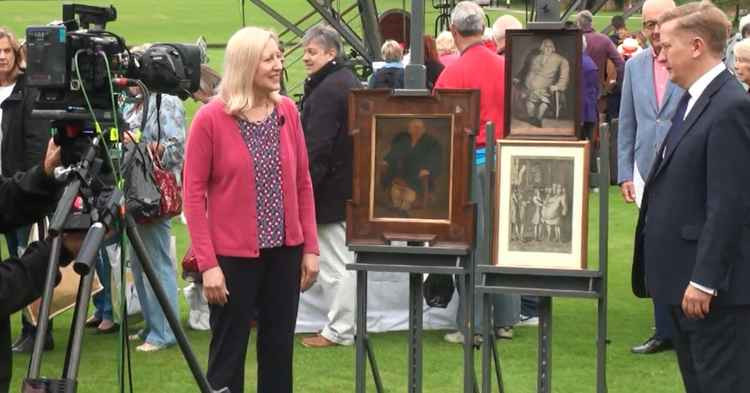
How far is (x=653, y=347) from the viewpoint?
26.8 ft

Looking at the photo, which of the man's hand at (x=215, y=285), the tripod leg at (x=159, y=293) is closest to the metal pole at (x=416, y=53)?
the man's hand at (x=215, y=285)

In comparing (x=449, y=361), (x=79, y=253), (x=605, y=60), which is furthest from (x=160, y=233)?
(x=605, y=60)

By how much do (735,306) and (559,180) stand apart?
89 cm

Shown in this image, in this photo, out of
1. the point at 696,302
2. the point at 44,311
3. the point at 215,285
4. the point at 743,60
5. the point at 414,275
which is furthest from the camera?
the point at 743,60

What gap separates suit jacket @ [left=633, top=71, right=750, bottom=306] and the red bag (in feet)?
10.8

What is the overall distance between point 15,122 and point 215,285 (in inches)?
111

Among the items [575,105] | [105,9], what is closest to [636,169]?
[575,105]

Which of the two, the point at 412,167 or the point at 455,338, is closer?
the point at 412,167

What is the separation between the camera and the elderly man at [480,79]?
8102mm

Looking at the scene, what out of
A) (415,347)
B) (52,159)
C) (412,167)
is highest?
(52,159)

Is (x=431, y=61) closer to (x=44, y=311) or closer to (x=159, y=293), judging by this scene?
(x=159, y=293)

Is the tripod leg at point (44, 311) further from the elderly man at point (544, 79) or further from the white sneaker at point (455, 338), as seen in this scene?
the white sneaker at point (455, 338)

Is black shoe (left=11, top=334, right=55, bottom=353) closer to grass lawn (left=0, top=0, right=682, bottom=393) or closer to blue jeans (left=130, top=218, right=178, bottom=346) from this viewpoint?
grass lawn (left=0, top=0, right=682, bottom=393)

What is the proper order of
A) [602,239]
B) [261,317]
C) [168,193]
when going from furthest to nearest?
[168,193] < [261,317] < [602,239]
